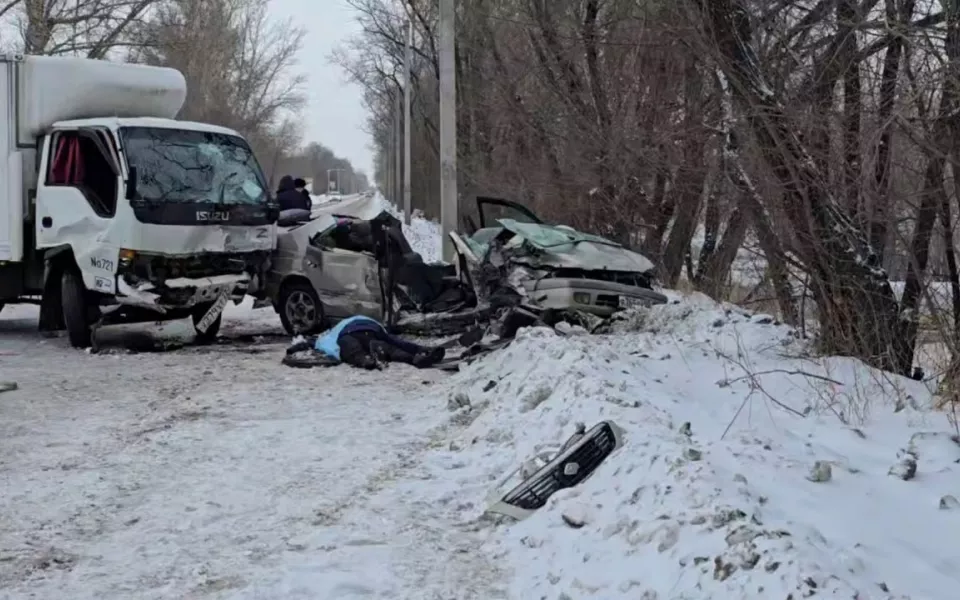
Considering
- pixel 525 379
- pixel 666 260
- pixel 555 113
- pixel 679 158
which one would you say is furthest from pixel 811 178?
pixel 555 113

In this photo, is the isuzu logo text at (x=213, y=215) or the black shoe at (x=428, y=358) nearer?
the black shoe at (x=428, y=358)

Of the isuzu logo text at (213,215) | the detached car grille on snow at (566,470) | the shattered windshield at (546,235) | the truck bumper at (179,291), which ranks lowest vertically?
the detached car grille on snow at (566,470)

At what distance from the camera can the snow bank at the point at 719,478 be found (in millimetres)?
3781

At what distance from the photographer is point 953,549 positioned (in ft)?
13.0

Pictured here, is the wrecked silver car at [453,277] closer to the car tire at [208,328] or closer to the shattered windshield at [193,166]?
the car tire at [208,328]

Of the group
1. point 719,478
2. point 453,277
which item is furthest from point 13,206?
point 719,478

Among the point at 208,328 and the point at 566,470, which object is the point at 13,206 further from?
the point at 566,470

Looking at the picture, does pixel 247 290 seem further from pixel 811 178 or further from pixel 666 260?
pixel 666 260

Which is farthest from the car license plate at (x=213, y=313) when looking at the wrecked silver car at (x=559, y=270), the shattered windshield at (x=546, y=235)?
the shattered windshield at (x=546, y=235)

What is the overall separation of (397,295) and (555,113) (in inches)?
315

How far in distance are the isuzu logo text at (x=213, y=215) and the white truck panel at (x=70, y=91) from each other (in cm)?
226

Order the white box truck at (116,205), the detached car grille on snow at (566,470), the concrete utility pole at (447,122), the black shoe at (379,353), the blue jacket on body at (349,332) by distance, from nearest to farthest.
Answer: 1. the detached car grille on snow at (566,470)
2. the black shoe at (379,353)
3. the blue jacket on body at (349,332)
4. the white box truck at (116,205)
5. the concrete utility pole at (447,122)

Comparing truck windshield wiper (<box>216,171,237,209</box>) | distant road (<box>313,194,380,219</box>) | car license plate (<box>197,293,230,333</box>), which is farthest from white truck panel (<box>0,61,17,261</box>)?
distant road (<box>313,194,380,219</box>)

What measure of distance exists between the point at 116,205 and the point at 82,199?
569mm
